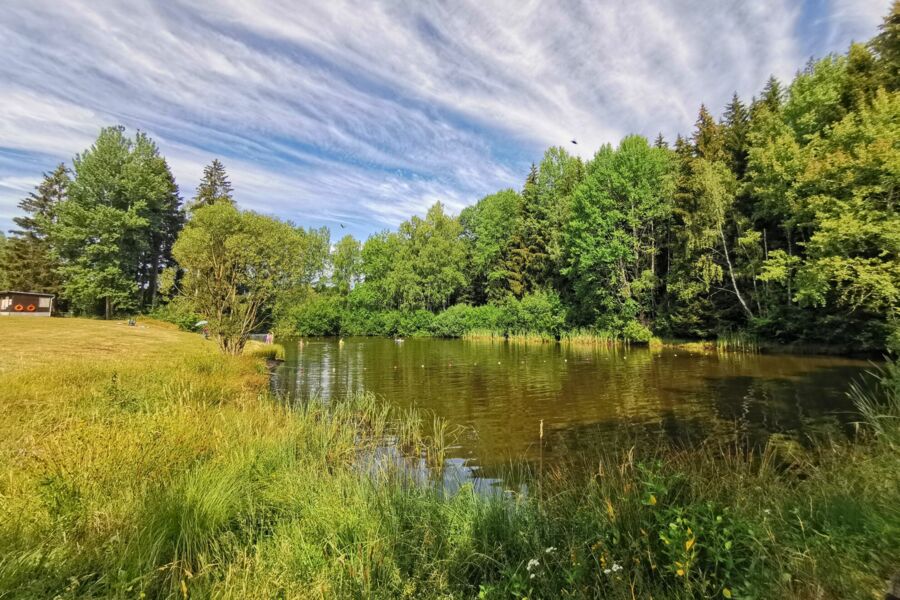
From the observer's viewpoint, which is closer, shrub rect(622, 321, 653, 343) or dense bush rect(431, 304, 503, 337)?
shrub rect(622, 321, 653, 343)

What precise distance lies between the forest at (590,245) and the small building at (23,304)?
470cm

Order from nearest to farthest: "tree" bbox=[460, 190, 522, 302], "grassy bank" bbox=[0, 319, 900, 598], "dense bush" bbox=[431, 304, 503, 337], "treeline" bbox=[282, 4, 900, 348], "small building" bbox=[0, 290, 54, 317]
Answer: "grassy bank" bbox=[0, 319, 900, 598] < "treeline" bbox=[282, 4, 900, 348] < "small building" bbox=[0, 290, 54, 317] < "dense bush" bbox=[431, 304, 503, 337] < "tree" bbox=[460, 190, 522, 302]

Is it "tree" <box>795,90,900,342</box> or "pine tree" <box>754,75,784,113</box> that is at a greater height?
"pine tree" <box>754,75,784,113</box>

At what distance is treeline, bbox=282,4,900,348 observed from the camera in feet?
77.5

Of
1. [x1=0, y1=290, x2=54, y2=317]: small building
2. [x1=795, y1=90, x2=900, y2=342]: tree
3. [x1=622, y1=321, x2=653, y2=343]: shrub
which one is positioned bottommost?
[x1=622, y1=321, x2=653, y2=343]: shrub

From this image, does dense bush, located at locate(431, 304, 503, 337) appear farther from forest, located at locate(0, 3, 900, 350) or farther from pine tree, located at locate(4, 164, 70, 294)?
pine tree, located at locate(4, 164, 70, 294)

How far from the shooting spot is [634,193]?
41.6 metres

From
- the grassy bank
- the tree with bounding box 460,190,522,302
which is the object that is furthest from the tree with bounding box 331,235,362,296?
the grassy bank

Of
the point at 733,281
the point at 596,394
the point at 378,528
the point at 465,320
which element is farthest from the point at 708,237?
the point at 378,528

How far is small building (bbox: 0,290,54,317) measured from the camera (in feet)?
131

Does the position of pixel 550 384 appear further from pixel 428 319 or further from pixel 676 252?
pixel 428 319

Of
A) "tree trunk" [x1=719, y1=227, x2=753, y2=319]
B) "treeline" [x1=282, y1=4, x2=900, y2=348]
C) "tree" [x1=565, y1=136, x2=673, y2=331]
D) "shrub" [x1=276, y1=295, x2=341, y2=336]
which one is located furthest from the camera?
"shrub" [x1=276, y1=295, x2=341, y2=336]

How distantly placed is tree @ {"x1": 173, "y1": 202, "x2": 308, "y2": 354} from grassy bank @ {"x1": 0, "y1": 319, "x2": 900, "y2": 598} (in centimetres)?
1572

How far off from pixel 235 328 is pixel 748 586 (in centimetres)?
2340
